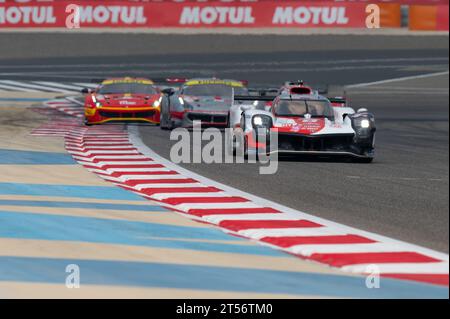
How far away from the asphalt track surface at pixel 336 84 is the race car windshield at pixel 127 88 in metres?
1.10

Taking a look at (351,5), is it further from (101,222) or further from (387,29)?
(101,222)

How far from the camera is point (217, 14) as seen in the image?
44219 mm

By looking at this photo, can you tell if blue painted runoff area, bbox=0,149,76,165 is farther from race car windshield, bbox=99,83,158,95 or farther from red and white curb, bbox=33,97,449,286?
race car windshield, bbox=99,83,158,95

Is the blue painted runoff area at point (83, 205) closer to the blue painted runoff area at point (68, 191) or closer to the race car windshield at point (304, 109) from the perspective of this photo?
the blue painted runoff area at point (68, 191)

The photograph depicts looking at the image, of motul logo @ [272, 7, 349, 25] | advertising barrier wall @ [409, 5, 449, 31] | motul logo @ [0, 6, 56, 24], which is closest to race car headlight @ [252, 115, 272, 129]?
motul logo @ [0, 6, 56, 24]

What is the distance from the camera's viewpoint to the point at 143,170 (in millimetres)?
15453

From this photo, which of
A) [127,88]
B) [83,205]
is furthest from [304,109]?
[127,88]

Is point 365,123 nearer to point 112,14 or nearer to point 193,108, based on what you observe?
point 193,108

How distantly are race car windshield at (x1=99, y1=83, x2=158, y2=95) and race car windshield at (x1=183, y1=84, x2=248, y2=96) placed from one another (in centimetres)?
116

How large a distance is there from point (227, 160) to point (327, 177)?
250 cm

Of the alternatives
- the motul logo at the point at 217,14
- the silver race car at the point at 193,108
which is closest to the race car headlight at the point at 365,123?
the silver race car at the point at 193,108

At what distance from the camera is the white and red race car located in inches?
653

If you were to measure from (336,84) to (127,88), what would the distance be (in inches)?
532
